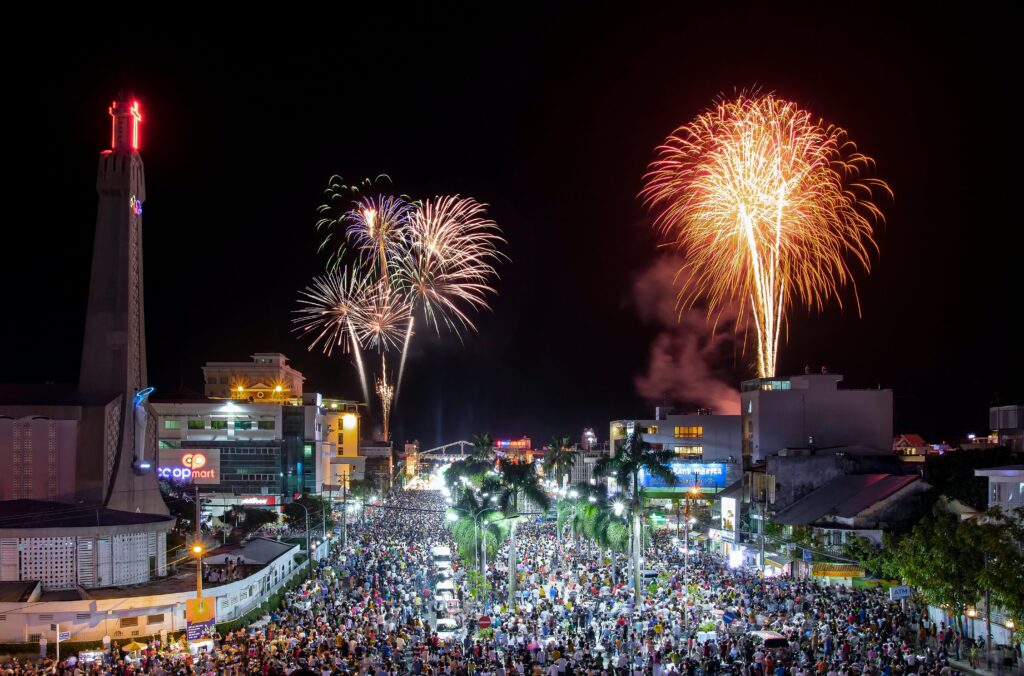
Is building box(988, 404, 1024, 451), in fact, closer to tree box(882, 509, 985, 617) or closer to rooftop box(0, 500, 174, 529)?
tree box(882, 509, 985, 617)

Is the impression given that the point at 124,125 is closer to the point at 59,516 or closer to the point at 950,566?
the point at 59,516

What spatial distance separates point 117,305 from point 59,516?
922 centimetres

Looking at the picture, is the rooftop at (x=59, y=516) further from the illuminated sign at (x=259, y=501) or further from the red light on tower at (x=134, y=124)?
the illuminated sign at (x=259, y=501)

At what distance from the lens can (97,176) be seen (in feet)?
130

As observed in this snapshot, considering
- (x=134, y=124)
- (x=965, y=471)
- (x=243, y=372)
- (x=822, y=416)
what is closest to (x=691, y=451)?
(x=822, y=416)

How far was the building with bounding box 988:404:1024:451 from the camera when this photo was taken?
6794 centimetres

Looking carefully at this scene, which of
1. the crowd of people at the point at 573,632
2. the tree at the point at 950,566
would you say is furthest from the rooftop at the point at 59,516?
the tree at the point at 950,566

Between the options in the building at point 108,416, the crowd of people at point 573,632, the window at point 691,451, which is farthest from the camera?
the window at point 691,451

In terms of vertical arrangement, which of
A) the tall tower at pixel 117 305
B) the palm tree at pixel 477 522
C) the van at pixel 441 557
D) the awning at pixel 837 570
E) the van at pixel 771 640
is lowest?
the van at pixel 441 557

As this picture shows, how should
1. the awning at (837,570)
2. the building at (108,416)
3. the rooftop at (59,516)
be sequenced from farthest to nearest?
the awning at (837,570) → the building at (108,416) → the rooftop at (59,516)

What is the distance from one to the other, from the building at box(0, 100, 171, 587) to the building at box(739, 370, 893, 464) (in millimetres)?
39993

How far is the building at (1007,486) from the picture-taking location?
32.4 meters

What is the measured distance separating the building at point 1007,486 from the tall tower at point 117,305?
3315cm

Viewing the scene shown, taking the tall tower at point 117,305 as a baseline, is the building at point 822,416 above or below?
below
